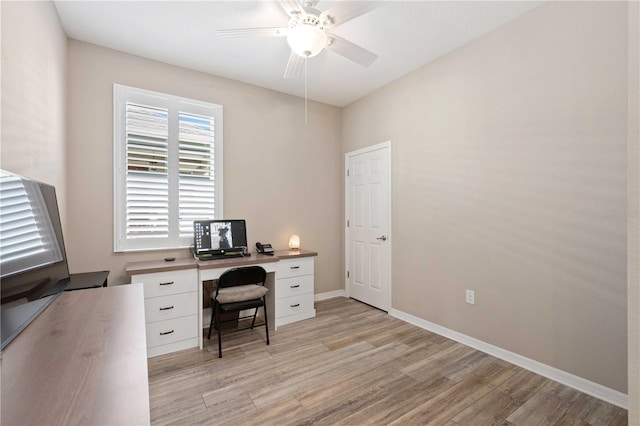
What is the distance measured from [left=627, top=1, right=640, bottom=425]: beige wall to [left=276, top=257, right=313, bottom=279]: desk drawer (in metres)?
2.77

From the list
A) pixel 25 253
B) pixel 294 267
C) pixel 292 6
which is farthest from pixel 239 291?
pixel 292 6

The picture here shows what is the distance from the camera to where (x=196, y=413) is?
1833 millimetres

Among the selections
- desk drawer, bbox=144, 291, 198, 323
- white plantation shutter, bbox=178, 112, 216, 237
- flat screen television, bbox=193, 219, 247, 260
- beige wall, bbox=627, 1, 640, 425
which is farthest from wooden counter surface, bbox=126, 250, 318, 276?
beige wall, bbox=627, 1, 640, 425

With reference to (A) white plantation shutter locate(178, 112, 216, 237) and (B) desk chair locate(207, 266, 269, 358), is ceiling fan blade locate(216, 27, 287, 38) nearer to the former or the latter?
(A) white plantation shutter locate(178, 112, 216, 237)

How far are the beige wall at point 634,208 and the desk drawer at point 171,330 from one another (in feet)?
9.48

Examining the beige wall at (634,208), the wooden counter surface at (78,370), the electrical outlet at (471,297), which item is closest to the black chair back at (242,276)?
the wooden counter surface at (78,370)

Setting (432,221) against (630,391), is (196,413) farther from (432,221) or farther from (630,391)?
(432,221)

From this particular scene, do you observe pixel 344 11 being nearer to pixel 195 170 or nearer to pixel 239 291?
pixel 195 170

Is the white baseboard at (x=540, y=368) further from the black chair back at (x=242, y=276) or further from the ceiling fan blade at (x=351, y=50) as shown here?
the ceiling fan blade at (x=351, y=50)

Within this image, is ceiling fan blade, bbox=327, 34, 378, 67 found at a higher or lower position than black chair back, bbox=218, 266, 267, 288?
higher

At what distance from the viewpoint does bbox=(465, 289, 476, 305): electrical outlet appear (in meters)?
2.71

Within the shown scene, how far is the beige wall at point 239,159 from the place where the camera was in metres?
2.68

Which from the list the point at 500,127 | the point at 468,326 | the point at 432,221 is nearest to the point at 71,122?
the point at 432,221

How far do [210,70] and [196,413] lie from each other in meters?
3.24
